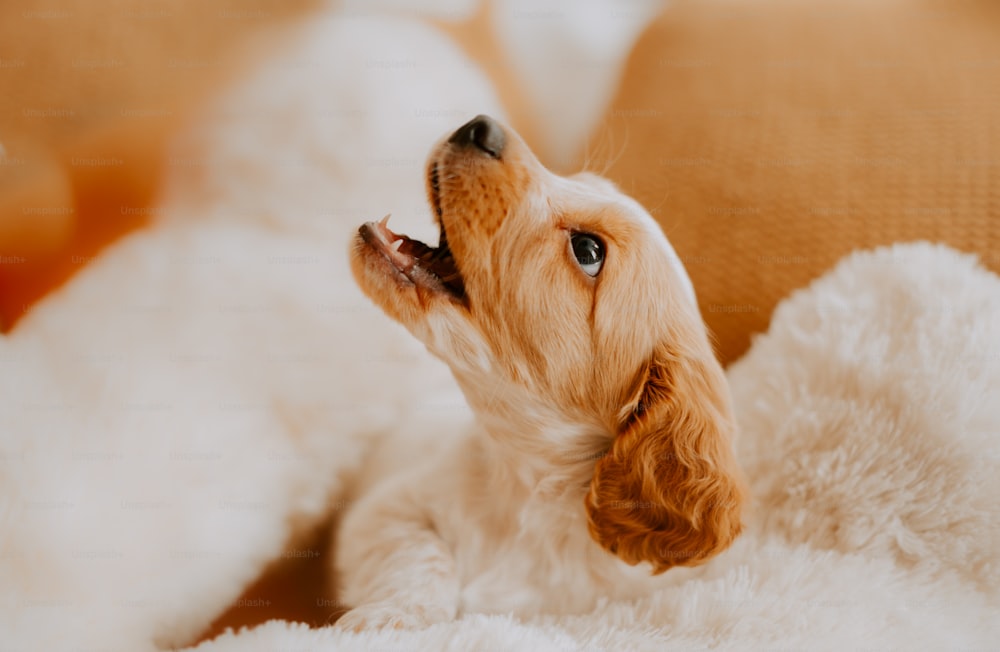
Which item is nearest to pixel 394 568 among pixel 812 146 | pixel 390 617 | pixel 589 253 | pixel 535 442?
pixel 390 617

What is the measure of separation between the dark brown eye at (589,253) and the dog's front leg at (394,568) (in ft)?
1.92

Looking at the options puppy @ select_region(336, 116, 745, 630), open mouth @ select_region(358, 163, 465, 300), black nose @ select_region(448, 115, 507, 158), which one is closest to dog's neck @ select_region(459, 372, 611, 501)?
puppy @ select_region(336, 116, 745, 630)

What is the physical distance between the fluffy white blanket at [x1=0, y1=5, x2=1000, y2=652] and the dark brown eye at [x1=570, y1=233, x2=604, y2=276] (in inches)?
22.4

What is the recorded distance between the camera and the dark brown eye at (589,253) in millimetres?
1290

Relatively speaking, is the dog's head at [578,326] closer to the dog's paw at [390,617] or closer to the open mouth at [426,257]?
the open mouth at [426,257]

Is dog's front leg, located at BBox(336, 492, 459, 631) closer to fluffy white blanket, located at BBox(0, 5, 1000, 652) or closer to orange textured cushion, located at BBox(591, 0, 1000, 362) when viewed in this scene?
fluffy white blanket, located at BBox(0, 5, 1000, 652)

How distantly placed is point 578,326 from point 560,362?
7 centimetres

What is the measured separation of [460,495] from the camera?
151cm

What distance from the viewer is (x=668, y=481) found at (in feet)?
4.11

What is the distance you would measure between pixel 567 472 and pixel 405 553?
12.8 inches

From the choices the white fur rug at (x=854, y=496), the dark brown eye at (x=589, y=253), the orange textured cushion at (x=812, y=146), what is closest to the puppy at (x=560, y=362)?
the dark brown eye at (x=589, y=253)

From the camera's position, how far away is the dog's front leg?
132cm

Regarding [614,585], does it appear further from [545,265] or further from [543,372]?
[545,265]

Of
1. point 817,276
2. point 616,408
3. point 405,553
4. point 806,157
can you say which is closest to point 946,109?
point 806,157
